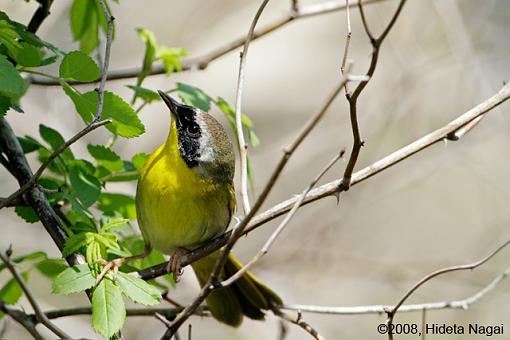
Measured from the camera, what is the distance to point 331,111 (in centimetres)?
706

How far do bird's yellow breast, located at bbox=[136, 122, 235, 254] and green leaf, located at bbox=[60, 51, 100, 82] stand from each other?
935 millimetres

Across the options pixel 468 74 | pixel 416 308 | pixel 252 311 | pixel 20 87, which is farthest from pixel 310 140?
pixel 20 87

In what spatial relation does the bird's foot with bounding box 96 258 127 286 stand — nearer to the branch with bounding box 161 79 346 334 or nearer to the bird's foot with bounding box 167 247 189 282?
the branch with bounding box 161 79 346 334

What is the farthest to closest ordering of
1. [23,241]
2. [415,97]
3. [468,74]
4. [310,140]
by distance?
[310,140] < [415,97] < [468,74] < [23,241]

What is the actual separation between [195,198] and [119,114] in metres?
0.98

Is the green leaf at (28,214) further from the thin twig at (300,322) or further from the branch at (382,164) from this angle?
the thin twig at (300,322)

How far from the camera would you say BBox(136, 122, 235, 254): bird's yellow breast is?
2921 mm

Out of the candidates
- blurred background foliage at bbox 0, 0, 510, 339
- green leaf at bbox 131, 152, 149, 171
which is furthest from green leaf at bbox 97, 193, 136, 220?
blurred background foliage at bbox 0, 0, 510, 339

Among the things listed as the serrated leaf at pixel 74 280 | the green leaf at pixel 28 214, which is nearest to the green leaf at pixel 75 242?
the serrated leaf at pixel 74 280

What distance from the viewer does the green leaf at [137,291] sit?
194 centimetres

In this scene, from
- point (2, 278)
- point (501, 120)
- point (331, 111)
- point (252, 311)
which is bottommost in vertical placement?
point (252, 311)

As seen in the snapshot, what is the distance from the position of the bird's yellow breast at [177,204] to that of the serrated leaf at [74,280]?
87 cm

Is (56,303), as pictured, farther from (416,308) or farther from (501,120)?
(416,308)

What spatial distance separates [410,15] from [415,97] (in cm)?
83
